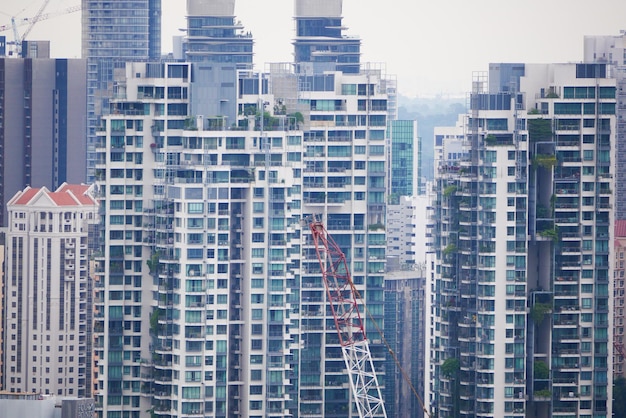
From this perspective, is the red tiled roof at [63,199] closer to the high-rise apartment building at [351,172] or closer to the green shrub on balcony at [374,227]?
the high-rise apartment building at [351,172]

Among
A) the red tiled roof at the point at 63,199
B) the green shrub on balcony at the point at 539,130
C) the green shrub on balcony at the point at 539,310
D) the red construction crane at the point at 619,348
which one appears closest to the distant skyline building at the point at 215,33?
the red tiled roof at the point at 63,199

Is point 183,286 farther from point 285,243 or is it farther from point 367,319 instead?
point 367,319

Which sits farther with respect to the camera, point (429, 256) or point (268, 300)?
point (429, 256)

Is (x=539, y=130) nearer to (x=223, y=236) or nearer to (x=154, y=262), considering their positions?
(x=223, y=236)

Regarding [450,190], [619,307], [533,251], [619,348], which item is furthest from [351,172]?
[619,307]

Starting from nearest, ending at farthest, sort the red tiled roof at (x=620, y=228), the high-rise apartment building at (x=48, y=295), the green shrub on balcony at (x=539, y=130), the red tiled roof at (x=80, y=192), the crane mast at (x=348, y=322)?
the green shrub on balcony at (x=539, y=130), the crane mast at (x=348, y=322), the red tiled roof at (x=620, y=228), the high-rise apartment building at (x=48, y=295), the red tiled roof at (x=80, y=192)

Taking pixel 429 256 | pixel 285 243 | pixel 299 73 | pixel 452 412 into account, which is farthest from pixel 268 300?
pixel 429 256
